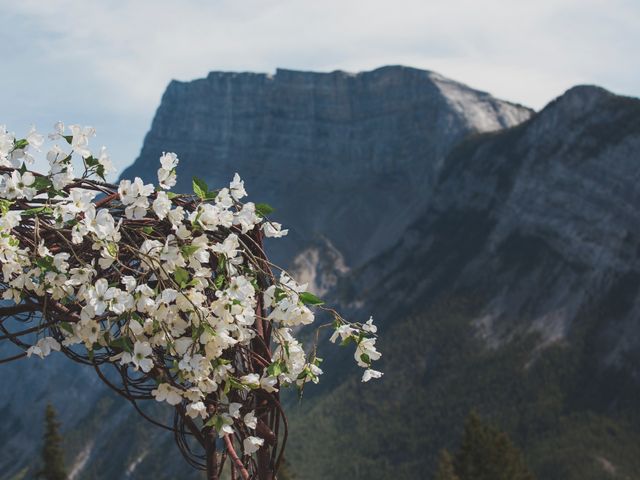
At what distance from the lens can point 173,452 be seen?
176125 millimetres

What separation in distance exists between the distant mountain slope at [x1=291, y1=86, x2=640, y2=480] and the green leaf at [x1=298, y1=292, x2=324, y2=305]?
102m

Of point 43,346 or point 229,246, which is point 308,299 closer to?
point 229,246

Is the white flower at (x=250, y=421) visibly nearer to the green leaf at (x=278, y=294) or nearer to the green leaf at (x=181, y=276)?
the green leaf at (x=278, y=294)

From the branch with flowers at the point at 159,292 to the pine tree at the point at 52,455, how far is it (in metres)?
44.8

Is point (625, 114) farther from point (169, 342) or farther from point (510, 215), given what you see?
point (169, 342)

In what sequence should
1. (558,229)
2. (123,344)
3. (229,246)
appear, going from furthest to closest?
(558,229), (229,246), (123,344)

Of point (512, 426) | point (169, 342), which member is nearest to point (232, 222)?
point (169, 342)

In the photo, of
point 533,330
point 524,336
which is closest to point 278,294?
point 524,336

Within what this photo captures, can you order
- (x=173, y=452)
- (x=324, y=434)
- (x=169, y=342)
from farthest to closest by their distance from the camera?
(x=173, y=452), (x=324, y=434), (x=169, y=342)

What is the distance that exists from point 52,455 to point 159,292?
47577 mm

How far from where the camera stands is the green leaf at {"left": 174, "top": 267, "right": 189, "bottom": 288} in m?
4.81

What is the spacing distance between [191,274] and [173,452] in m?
179

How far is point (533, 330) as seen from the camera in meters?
144

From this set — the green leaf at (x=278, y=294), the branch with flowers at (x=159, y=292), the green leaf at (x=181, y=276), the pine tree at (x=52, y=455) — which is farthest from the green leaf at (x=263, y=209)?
the pine tree at (x=52, y=455)
